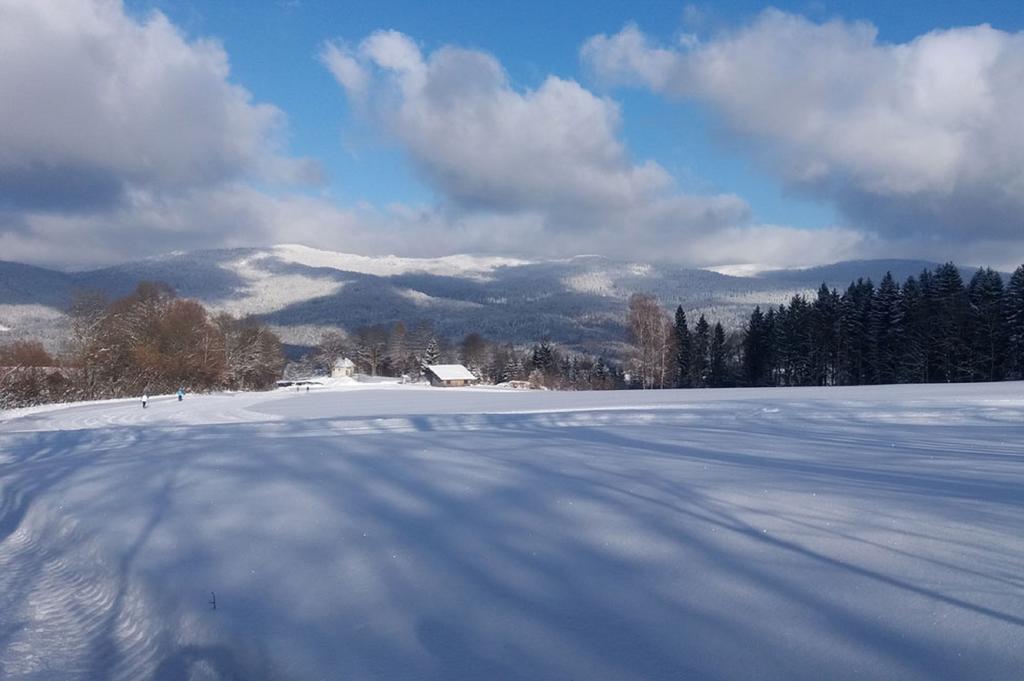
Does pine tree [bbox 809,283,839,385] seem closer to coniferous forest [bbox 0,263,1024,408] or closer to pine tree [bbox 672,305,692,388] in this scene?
coniferous forest [bbox 0,263,1024,408]

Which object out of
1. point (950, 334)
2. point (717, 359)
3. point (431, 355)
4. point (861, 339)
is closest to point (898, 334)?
point (861, 339)

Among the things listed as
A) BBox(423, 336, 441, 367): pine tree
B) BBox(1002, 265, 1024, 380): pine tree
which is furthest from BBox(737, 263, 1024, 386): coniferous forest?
BBox(423, 336, 441, 367): pine tree

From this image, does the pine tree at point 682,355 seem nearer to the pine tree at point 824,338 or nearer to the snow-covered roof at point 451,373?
the pine tree at point 824,338

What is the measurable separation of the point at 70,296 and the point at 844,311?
5309cm

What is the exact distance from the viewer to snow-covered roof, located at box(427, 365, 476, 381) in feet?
239

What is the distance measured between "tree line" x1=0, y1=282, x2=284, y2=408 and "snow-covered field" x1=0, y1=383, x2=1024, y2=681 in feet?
118

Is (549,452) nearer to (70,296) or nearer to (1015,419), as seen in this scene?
(1015,419)

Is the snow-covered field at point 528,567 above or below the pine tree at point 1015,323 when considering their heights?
below

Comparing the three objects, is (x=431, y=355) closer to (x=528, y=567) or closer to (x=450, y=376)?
(x=450, y=376)

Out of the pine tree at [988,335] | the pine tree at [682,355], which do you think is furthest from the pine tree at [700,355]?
the pine tree at [988,335]

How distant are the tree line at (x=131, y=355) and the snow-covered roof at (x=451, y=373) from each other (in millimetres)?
19119

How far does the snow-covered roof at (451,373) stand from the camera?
7275cm

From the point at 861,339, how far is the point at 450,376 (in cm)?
4175

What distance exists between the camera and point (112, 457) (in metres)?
11.9
